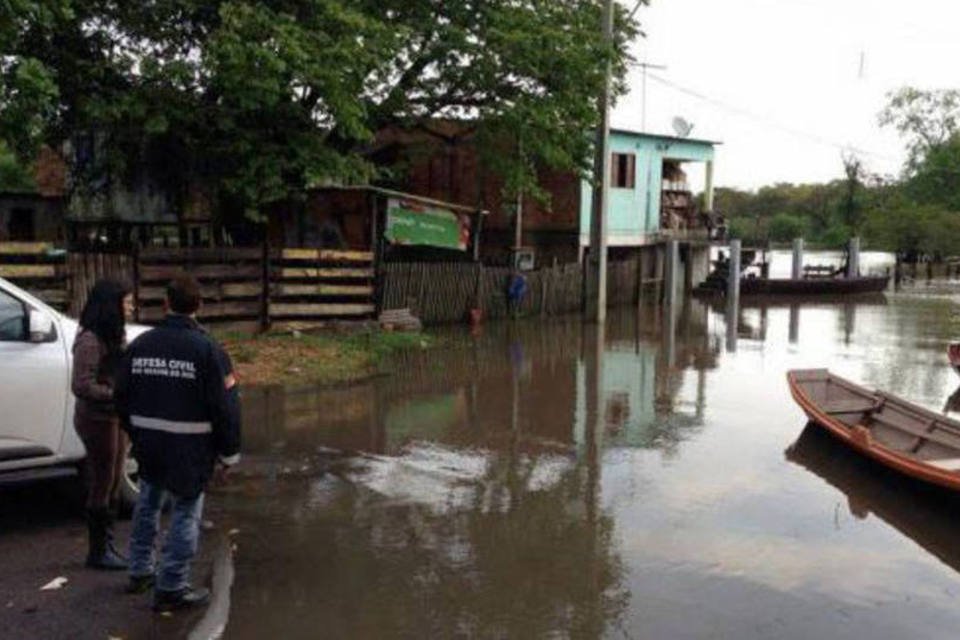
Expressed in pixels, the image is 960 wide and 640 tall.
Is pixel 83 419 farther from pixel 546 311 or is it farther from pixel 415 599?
pixel 546 311

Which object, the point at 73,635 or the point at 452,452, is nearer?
the point at 73,635

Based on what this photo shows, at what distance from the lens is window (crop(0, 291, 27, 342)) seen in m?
6.30

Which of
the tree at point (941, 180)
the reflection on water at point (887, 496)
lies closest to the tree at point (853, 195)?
the tree at point (941, 180)

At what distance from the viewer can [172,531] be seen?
516cm

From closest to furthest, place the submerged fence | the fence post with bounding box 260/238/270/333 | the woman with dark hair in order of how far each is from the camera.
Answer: the woman with dark hair → the submerged fence → the fence post with bounding box 260/238/270/333

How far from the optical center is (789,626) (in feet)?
19.3

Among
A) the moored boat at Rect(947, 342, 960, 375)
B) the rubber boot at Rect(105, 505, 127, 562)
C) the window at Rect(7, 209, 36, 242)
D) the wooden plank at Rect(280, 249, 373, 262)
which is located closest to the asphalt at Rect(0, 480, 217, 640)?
the rubber boot at Rect(105, 505, 127, 562)

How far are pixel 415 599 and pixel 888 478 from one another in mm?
5991

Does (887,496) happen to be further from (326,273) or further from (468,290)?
(468,290)

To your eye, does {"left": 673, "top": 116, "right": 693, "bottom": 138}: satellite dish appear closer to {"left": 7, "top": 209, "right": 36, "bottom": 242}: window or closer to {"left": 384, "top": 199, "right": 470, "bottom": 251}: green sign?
{"left": 384, "top": 199, "right": 470, "bottom": 251}: green sign

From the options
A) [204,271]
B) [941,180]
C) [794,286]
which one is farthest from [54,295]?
[941,180]

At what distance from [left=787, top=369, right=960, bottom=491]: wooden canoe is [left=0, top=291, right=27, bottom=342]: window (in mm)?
7241

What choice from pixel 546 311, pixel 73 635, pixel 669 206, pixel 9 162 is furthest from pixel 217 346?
pixel 9 162

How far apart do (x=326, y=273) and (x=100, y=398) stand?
1304 cm
